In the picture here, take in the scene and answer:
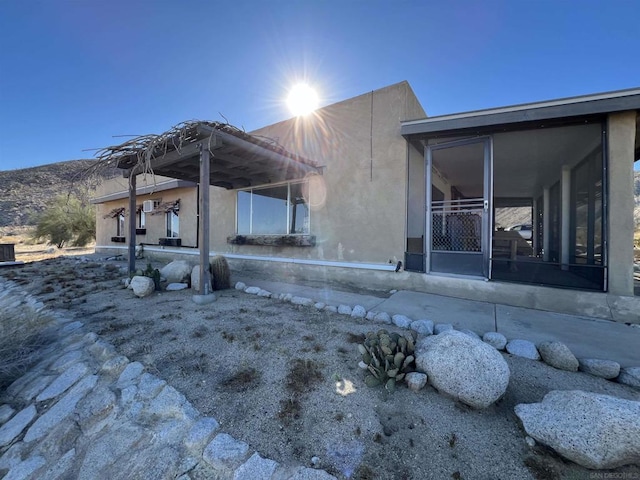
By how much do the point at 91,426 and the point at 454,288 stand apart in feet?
16.3

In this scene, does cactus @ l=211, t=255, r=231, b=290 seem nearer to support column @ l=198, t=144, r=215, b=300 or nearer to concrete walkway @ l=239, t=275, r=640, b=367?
support column @ l=198, t=144, r=215, b=300

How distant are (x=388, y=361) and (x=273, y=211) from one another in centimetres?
545

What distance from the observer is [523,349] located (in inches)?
101

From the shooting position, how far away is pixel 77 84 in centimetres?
880

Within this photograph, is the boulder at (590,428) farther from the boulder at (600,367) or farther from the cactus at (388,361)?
the boulder at (600,367)

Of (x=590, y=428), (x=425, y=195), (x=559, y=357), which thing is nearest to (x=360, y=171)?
(x=425, y=195)

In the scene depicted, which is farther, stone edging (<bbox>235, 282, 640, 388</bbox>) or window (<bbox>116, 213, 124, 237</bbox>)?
window (<bbox>116, 213, 124, 237</bbox>)

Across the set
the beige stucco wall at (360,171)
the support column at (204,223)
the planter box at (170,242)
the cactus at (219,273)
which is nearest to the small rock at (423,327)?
the beige stucco wall at (360,171)

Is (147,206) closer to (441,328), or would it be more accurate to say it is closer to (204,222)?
(204,222)

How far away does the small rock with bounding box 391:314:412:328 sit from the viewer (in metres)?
3.28

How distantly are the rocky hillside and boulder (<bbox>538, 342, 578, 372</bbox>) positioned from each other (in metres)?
35.2

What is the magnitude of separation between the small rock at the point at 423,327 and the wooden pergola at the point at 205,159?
335 cm

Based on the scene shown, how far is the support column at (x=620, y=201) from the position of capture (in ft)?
11.2

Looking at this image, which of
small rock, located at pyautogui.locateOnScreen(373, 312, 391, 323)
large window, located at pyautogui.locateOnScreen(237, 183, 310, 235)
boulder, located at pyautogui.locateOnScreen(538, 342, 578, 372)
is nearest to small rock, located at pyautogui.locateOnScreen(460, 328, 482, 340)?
boulder, located at pyautogui.locateOnScreen(538, 342, 578, 372)
